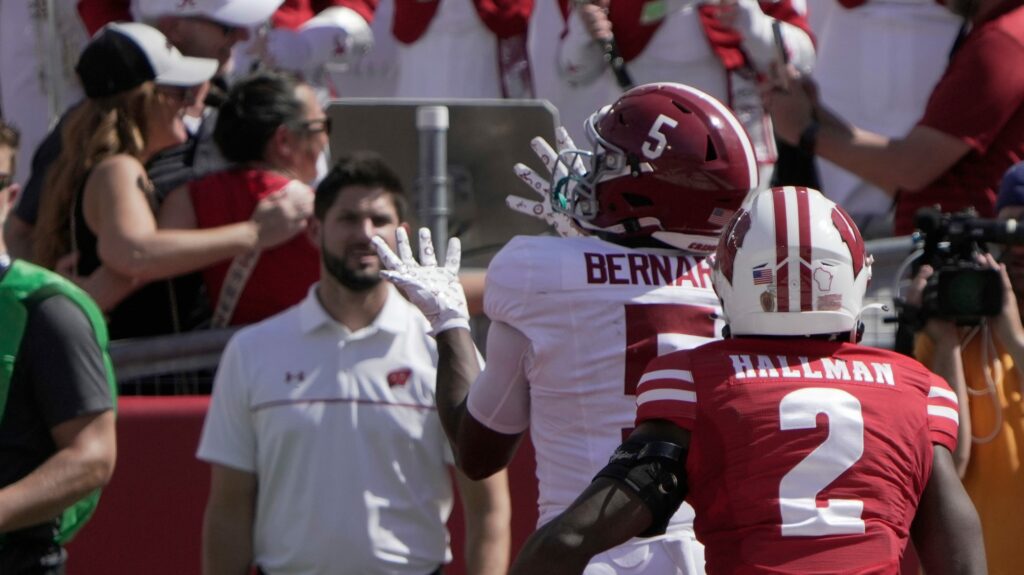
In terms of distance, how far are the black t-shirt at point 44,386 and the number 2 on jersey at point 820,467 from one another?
203 cm

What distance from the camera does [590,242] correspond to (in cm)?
374

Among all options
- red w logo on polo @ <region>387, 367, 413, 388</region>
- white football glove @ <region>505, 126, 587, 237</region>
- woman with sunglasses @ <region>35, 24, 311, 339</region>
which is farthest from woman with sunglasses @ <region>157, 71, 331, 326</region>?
white football glove @ <region>505, 126, 587, 237</region>

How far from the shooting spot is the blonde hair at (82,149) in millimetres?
5930

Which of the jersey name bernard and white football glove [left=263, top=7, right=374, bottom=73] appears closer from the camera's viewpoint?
the jersey name bernard

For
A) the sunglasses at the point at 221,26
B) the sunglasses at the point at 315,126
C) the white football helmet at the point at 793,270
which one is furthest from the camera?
the sunglasses at the point at 221,26

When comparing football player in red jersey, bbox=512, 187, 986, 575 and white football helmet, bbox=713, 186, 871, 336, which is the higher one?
white football helmet, bbox=713, 186, 871, 336

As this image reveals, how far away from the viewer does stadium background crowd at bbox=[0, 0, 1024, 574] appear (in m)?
5.30

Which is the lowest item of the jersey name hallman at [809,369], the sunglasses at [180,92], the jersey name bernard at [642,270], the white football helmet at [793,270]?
the sunglasses at [180,92]

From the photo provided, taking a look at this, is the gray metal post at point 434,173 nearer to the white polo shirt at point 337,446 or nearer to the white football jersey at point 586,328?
the white polo shirt at point 337,446

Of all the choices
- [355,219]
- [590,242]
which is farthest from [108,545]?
[590,242]

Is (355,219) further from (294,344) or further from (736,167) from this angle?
(736,167)

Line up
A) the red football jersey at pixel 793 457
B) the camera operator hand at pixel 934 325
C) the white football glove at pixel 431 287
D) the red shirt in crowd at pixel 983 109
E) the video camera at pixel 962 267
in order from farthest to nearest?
1. the red shirt in crowd at pixel 983 109
2. the camera operator hand at pixel 934 325
3. the video camera at pixel 962 267
4. the white football glove at pixel 431 287
5. the red football jersey at pixel 793 457

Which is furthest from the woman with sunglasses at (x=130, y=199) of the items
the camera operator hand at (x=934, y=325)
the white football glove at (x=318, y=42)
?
the camera operator hand at (x=934, y=325)

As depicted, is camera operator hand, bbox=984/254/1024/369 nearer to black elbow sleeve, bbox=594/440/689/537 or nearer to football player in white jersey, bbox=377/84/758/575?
football player in white jersey, bbox=377/84/758/575
